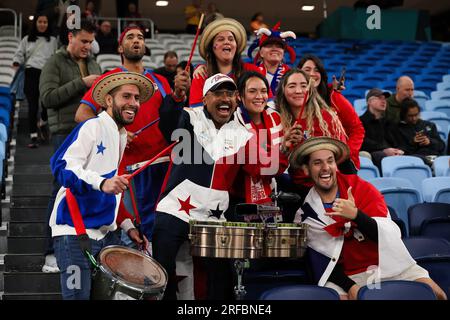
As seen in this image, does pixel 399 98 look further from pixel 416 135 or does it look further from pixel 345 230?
pixel 345 230

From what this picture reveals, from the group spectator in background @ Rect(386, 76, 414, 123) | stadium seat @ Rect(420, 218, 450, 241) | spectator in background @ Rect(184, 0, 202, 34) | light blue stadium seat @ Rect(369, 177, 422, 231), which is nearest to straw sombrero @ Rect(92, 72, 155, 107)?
stadium seat @ Rect(420, 218, 450, 241)

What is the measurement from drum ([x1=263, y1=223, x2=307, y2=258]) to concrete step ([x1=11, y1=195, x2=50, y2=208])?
8.96ft

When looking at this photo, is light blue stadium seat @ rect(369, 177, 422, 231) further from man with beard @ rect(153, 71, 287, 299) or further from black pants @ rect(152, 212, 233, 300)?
black pants @ rect(152, 212, 233, 300)

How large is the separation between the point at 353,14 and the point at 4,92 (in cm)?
1047

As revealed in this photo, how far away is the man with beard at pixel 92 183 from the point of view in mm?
4516

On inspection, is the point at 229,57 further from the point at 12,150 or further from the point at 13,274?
the point at 12,150

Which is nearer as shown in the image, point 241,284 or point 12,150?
point 241,284

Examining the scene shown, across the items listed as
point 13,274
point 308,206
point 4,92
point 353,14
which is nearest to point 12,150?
point 4,92

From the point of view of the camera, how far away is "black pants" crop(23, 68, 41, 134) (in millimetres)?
8281

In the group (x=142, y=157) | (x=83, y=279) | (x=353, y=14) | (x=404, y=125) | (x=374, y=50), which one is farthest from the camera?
(x=353, y=14)

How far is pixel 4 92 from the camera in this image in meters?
9.30

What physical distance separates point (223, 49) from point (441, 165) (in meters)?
3.17

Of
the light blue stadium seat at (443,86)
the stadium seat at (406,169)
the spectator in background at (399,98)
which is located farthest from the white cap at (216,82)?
the light blue stadium seat at (443,86)

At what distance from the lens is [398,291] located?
4641 millimetres
